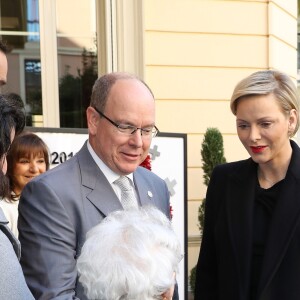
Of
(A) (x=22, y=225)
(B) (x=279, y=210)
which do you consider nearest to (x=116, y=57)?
(B) (x=279, y=210)

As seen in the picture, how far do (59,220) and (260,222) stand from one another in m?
0.93

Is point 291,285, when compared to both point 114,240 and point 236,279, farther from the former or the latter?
point 114,240

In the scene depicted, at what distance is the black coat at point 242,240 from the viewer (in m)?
2.10

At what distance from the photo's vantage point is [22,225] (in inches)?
67.3

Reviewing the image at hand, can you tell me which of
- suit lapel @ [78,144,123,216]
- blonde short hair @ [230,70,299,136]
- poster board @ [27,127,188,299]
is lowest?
poster board @ [27,127,188,299]

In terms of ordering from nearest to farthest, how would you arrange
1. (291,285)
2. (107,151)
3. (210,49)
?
1. (107,151)
2. (291,285)
3. (210,49)

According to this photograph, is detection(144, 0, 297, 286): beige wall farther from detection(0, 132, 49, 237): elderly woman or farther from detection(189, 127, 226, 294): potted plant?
detection(0, 132, 49, 237): elderly woman

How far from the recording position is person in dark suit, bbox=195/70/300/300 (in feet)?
6.93

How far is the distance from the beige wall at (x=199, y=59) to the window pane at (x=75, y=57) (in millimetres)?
570

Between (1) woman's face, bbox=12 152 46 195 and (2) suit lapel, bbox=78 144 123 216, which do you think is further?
→ (1) woman's face, bbox=12 152 46 195

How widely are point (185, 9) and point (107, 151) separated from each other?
4.00 metres

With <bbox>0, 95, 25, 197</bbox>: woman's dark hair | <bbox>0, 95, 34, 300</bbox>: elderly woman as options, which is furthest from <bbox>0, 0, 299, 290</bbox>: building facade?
<bbox>0, 95, 34, 300</bbox>: elderly woman

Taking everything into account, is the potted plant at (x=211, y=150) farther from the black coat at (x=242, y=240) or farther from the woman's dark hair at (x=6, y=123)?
the woman's dark hair at (x=6, y=123)

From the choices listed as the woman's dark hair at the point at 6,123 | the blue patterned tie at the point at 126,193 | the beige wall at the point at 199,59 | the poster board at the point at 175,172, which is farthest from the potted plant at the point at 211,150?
the woman's dark hair at the point at 6,123
